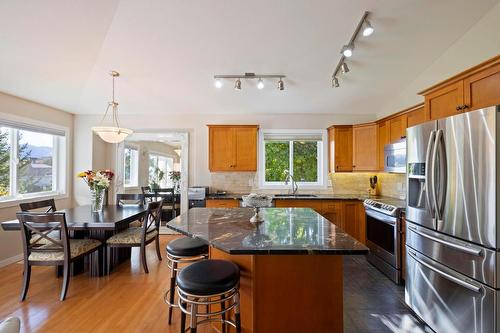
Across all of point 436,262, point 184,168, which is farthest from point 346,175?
point 184,168

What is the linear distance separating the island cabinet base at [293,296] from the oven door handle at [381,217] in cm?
175

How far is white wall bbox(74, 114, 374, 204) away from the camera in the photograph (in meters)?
4.63

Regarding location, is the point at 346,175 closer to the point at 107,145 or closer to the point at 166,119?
the point at 166,119

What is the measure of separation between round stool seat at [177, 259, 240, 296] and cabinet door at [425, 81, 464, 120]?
2.35 m

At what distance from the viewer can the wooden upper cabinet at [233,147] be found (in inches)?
173

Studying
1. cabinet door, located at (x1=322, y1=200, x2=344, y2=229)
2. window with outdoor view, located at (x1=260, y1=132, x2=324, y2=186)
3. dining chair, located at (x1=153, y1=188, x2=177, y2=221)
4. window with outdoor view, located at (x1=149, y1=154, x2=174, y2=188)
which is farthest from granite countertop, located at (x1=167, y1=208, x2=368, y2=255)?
→ window with outdoor view, located at (x1=149, y1=154, x2=174, y2=188)

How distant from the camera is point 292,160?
15.8ft

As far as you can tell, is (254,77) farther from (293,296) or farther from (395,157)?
(293,296)

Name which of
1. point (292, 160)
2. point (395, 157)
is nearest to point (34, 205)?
point (292, 160)

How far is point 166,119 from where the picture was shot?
4.74 metres

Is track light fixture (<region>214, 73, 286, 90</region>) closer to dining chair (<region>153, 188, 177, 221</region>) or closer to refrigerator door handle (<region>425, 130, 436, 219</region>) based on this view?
refrigerator door handle (<region>425, 130, 436, 219</region>)

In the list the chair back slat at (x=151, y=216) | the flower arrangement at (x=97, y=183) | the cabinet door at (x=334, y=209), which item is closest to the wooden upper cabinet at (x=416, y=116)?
the cabinet door at (x=334, y=209)

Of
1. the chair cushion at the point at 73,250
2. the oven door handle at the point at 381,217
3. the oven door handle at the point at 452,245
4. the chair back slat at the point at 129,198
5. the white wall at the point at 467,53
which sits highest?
the white wall at the point at 467,53

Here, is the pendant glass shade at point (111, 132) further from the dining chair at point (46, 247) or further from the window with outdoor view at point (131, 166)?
the window with outdoor view at point (131, 166)
